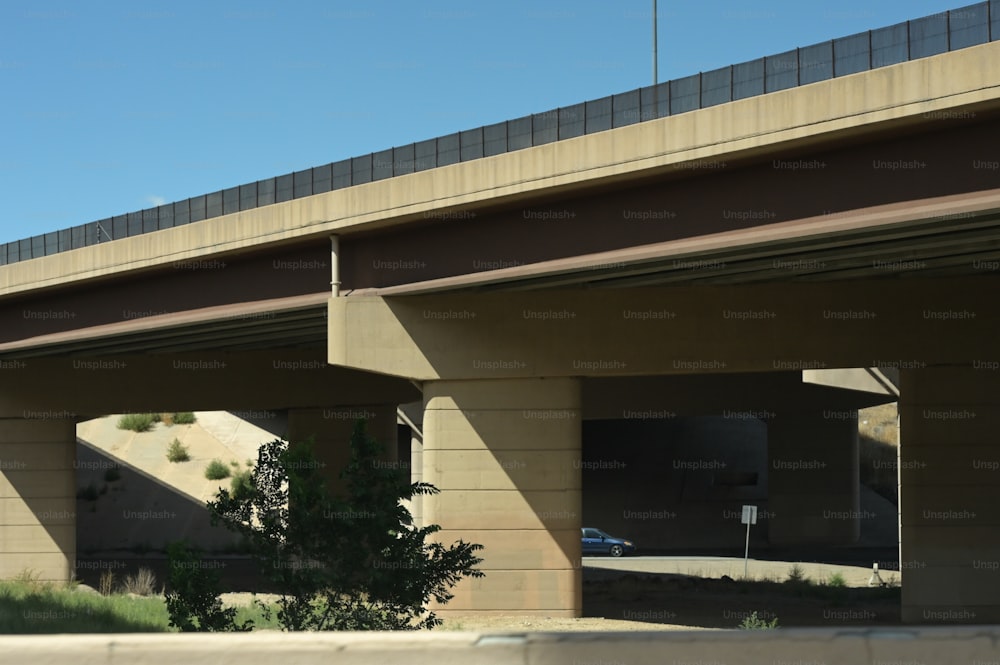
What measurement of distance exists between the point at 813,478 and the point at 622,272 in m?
30.9

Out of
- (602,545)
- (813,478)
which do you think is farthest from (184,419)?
(813,478)

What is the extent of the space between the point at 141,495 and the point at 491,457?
3556 centimetres

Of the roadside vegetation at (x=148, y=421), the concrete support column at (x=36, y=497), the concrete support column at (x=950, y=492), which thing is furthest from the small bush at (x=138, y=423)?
the concrete support column at (x=950, y=492)

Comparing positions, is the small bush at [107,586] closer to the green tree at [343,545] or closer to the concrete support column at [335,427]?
the concrete support column at [335,427]

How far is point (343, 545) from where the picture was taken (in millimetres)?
15281

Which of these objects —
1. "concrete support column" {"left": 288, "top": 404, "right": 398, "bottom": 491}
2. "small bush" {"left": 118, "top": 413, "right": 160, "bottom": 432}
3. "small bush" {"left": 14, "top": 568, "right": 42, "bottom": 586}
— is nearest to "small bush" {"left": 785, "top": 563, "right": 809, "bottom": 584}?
"concrete support column" {"left": 288, "top": 404, "right": 398, "bottom": 491}

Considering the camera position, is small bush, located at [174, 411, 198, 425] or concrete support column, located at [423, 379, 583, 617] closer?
concrete support column, located at [423, 379, 583, 617]

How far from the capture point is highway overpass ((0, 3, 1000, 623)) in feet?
57.4

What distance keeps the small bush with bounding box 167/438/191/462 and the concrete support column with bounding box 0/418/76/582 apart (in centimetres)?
1983

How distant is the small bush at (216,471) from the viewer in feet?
186

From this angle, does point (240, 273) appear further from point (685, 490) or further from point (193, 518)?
point (685, 490)

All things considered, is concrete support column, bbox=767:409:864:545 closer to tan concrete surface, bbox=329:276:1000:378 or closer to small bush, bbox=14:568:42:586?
tan concrete surface, bbox=329:276:1000:378

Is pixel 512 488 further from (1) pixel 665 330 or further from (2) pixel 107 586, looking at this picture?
(2) pixel 107 586

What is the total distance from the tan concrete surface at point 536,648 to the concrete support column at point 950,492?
18.9 meters
